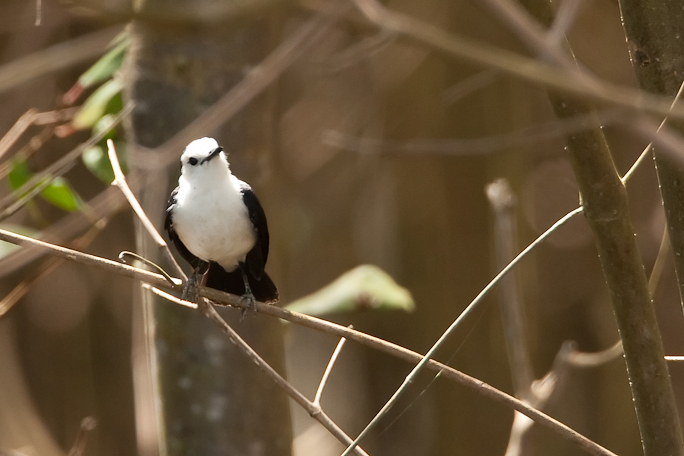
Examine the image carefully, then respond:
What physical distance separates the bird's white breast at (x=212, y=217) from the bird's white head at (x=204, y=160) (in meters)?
0.03

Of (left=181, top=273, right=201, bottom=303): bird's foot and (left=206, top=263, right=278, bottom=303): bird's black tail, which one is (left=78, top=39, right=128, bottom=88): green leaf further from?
(left=206, top=263, right=278, bottom=303): bird's black tail

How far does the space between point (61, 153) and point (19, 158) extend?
9.12ft

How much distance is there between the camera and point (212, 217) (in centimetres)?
233

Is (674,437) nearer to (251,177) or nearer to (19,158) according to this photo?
(251,177)

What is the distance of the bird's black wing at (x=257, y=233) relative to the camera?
2314 mm

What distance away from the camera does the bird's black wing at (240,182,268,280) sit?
7.59 ft

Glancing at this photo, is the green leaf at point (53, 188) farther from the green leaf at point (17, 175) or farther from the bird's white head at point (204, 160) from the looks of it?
the bird's white head at point (204, 160)

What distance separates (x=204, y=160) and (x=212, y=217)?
19 centimetres

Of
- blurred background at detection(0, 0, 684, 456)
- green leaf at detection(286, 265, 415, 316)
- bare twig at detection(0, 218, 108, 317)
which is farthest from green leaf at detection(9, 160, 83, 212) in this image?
blurred background at detection(0, 0, 684, 456)

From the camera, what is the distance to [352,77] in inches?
183

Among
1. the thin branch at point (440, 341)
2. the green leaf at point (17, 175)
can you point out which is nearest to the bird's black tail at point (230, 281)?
the green leaf at point (17, 175)

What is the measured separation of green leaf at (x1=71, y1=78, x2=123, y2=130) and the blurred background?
1.67 meters

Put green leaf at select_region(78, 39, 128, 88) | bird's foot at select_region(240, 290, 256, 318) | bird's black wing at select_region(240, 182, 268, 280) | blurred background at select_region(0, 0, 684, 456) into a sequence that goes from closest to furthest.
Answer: bird's foot at select_region(240, 290, 256, 318) < green leaf at select_region(78, 39, 128, 88) < bird's black wing at select_region(240, 182, 268, 280) < blurred background at select_region(0, 0, 684, 456)

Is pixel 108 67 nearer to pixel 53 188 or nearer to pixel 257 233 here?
pixel 53 188
